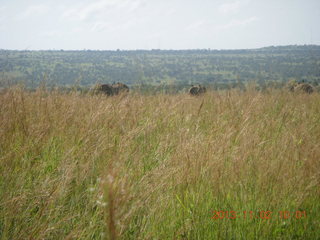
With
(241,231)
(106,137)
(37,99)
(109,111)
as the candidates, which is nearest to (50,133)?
(106,137)

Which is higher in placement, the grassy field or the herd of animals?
the herd of animals

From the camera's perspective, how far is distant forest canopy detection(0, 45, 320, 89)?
449cm

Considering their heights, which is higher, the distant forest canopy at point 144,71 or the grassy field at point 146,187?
the distant forest canopy at point 144,71

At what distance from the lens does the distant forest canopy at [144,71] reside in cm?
449

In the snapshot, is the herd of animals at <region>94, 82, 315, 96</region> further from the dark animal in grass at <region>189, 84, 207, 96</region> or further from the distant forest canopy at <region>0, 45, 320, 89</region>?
the distant forest canopy at <region>0, 45, 320, 89</region>

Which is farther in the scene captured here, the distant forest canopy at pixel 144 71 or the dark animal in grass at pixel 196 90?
the dark animal in grass at pixel 196 90

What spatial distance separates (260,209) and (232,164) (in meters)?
0.44

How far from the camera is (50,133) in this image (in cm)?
275

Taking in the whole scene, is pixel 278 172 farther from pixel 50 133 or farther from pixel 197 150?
pixel 50 133

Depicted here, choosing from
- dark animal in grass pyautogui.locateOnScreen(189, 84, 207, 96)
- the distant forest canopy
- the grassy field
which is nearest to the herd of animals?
dark animal in grass pyautogui.locateOnScreen(189, 84, 207, 96)

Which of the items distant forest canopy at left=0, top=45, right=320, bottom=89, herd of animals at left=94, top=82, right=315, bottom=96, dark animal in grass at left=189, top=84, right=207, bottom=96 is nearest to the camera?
distant forest canopy at left=0, top=45, right=320, bottom=89

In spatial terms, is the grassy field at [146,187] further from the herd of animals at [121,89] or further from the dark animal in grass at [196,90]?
the dark animal in grass at [196,90]

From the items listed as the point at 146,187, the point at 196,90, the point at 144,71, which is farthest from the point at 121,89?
the point at 146,187

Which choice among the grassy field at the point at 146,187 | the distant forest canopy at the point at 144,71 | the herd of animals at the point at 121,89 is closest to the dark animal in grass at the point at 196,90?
the herd of animals at the point at 121,89
